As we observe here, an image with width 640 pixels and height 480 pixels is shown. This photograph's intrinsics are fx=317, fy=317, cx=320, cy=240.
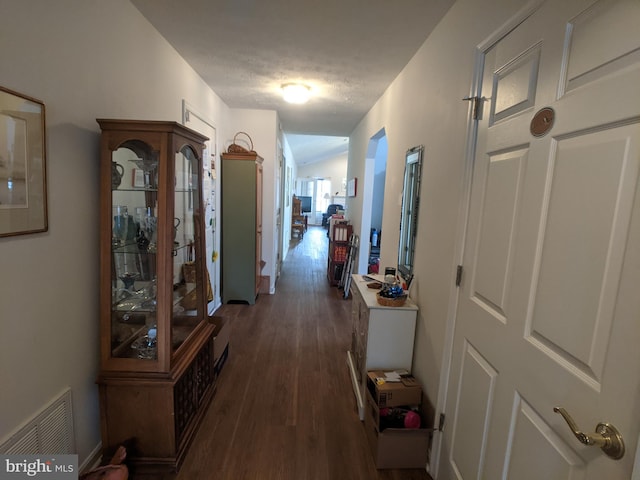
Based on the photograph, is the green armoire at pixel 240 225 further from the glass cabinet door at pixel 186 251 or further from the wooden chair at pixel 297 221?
the wooden chair at pixel 297 221

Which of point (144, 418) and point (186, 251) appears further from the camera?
point (186, 251)

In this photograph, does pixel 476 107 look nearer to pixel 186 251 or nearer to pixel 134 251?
pixel 186 251

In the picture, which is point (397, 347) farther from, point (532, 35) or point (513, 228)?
point (532, 35)

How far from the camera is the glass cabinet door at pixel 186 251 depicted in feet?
5.81

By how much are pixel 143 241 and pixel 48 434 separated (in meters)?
0.93

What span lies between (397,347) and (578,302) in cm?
134

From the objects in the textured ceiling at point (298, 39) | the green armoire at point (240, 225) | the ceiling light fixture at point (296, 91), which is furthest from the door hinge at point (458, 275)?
the green armoire at point (240, 225)

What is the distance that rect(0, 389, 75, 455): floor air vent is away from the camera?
120 cm

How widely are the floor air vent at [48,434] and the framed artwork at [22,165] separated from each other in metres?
0.77

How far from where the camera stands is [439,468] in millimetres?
1651

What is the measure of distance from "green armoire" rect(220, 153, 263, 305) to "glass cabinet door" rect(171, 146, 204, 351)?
1893mm

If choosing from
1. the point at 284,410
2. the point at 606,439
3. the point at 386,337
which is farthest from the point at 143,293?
the point at 606,439

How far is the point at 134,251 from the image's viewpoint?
176cm

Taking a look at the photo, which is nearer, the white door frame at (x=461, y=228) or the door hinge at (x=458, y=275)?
the white door frame at (x=461, y=228)
